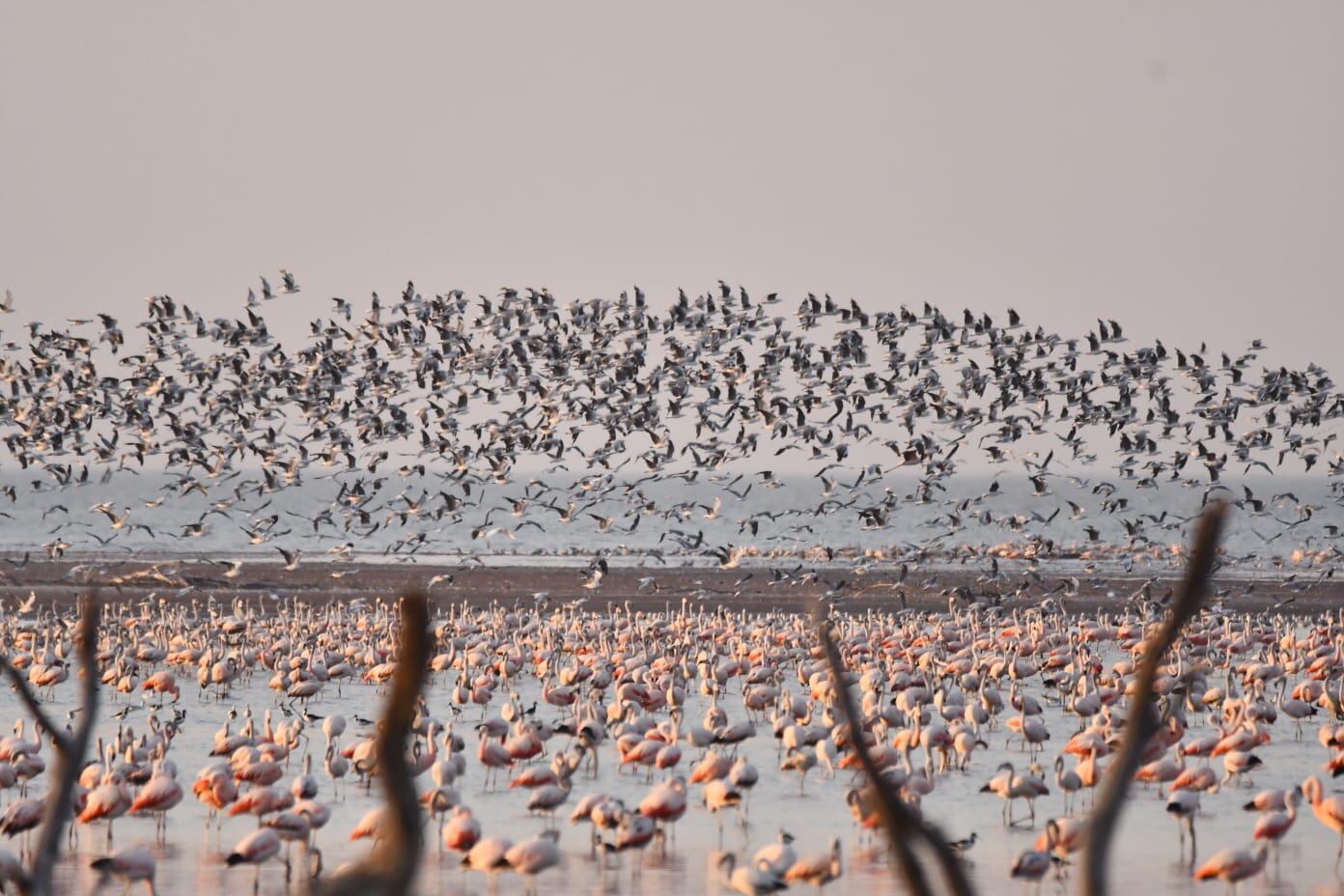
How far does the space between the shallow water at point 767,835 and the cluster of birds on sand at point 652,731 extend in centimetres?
10

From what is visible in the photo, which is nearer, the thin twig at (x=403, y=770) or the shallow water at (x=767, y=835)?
the thin twig at (x=403, y=770)

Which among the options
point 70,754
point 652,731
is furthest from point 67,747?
point 652,731

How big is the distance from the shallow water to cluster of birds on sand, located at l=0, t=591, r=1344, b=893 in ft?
0.34

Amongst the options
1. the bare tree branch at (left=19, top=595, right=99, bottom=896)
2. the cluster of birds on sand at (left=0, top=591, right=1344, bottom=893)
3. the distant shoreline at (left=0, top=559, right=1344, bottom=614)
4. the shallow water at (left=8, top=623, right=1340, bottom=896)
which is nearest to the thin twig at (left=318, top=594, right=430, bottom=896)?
the bare tree branch at (left=19, top=595, right=99, bottom=896)

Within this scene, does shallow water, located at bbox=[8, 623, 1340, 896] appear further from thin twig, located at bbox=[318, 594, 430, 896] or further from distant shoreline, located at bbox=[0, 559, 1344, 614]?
distant shoreline, located at bbox=[0, 559, 1344, 614]

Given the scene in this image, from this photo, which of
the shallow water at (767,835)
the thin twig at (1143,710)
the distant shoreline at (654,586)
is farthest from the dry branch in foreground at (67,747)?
the distant shoreline at (654,586)

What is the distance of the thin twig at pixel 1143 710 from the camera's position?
11.2ft

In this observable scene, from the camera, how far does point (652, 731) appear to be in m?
17.2

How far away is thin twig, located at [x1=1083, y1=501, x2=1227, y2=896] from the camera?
11.2ft

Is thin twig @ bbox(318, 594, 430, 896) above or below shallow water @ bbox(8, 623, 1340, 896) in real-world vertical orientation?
above

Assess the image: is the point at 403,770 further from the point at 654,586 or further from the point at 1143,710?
the point at 654,586

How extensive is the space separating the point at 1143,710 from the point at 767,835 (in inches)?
454

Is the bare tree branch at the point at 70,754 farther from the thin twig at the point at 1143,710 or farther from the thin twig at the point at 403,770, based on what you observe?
the thin twig at the point at 1143,710

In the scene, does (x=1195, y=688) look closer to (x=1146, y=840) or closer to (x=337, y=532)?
(x=1146, y=840)
